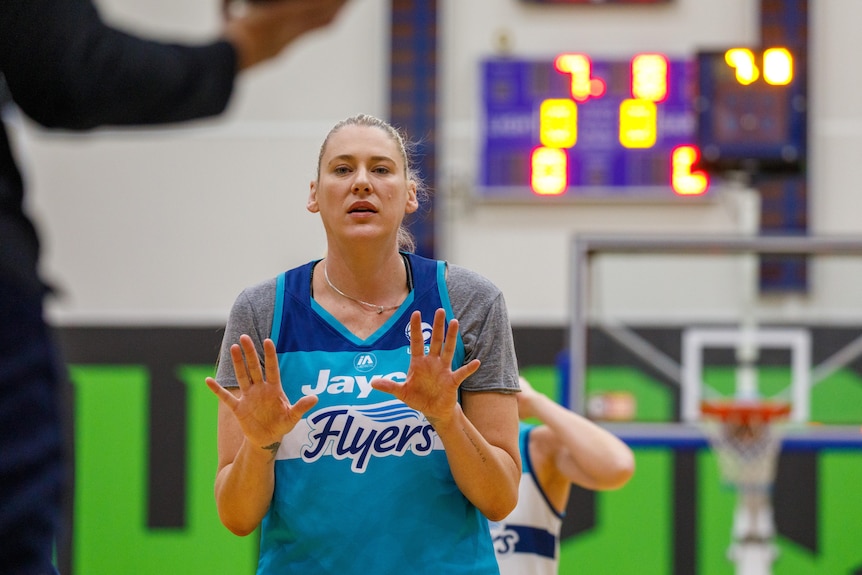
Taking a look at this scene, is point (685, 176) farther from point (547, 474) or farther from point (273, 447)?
point (273, 447)

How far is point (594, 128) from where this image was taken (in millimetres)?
6059

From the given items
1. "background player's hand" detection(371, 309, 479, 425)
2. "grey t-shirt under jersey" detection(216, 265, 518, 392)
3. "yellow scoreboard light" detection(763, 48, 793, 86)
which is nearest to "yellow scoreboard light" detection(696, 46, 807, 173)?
"yellow scoreboard light" detection(763, 48, 793, 86)

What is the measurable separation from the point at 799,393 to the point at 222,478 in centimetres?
373

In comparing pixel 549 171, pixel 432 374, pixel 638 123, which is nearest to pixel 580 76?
pixel 638 123

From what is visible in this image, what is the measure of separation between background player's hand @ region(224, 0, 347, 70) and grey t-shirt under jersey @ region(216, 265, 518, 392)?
0.82 m

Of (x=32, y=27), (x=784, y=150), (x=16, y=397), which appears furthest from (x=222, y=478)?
(x=784, y=150)

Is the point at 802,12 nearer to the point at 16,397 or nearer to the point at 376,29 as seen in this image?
the point at 376,29

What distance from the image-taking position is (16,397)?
1.09 m

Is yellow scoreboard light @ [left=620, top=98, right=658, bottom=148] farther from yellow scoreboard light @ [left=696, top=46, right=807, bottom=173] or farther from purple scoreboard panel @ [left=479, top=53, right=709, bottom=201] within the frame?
yellow scoreboard light @ [left=696, top=46, right=807, bottom=173]

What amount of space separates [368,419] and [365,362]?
93mm

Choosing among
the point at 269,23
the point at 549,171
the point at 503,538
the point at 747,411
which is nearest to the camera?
the point at 269,23

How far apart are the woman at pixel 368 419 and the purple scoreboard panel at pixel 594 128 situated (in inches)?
166

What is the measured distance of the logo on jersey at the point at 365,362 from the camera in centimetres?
189

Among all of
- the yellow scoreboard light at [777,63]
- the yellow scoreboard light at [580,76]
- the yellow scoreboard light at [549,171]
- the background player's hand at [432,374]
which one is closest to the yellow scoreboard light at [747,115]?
the yellow scoreboard light at [777,63]
